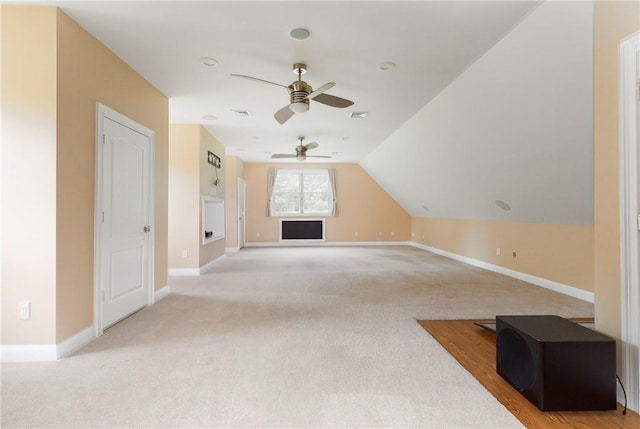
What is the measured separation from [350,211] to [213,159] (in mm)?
5303

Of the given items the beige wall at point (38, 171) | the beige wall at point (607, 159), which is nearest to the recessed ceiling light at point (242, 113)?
the beige wall at point (38, 171)

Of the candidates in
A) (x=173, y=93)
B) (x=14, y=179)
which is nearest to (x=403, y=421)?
(x=14, y=179)

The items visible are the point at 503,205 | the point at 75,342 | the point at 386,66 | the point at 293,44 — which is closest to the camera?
the point at 75,342

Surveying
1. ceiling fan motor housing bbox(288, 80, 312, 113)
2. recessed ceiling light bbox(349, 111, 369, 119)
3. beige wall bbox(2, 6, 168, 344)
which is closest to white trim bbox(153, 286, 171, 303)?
beige wall bbox(2, 6, 168, 344)

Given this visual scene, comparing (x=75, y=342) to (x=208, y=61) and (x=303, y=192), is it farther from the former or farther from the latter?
(x=303, y=192)

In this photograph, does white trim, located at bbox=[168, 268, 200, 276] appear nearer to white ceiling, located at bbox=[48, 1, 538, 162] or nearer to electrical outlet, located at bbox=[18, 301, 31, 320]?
white ceiling, located at bbox=[48, 1, 538, 162]

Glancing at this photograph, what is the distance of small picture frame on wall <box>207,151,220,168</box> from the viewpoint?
6.03m

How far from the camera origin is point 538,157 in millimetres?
3836

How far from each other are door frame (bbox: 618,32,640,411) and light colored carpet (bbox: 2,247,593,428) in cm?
75

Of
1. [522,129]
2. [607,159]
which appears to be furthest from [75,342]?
[522,129]

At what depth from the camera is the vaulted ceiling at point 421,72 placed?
8.06 feet

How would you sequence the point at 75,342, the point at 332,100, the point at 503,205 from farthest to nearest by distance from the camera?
the point at 503,205
the point at 332,100
the point at 75,342

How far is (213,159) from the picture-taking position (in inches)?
247

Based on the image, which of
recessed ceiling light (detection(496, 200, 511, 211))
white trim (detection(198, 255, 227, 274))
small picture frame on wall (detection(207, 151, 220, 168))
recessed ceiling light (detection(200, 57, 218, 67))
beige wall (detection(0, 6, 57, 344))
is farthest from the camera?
small picture frame on wall (detection(207, 151, 220, 168))
